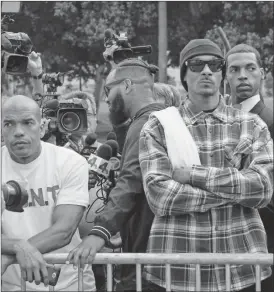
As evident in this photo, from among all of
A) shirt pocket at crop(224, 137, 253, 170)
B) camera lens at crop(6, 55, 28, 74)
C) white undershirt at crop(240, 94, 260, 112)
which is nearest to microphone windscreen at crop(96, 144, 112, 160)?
white undershirt at crop(240, 94, 260, 112)

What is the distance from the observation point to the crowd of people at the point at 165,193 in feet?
11.5

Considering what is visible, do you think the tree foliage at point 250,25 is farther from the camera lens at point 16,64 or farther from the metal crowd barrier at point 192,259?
the metal crowd barrier at point 192,259

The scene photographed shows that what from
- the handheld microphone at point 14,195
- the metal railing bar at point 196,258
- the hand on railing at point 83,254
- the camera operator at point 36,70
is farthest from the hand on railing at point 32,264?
the camera operator at point 36,70

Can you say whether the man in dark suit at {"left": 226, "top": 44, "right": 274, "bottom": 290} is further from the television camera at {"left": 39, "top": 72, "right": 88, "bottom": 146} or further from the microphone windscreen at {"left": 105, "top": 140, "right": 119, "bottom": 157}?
the television camera at {"left": 39, "top": 72, "right": 88, "bottom": 146}

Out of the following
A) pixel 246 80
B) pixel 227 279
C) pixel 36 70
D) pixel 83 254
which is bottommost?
pixel 227 279

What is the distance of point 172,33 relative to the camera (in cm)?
2462

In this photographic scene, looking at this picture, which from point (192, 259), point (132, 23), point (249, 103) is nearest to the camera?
point (192, 259)

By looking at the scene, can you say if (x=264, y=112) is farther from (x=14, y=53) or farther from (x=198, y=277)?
(x=14, y=53)

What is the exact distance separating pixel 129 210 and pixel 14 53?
101cm

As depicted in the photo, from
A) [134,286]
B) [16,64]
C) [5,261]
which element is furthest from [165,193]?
[16,64]

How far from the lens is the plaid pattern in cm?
350

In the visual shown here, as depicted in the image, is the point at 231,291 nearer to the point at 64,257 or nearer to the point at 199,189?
the point at 199,189

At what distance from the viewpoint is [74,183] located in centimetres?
386

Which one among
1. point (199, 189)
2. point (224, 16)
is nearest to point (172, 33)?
point (224, 16)
